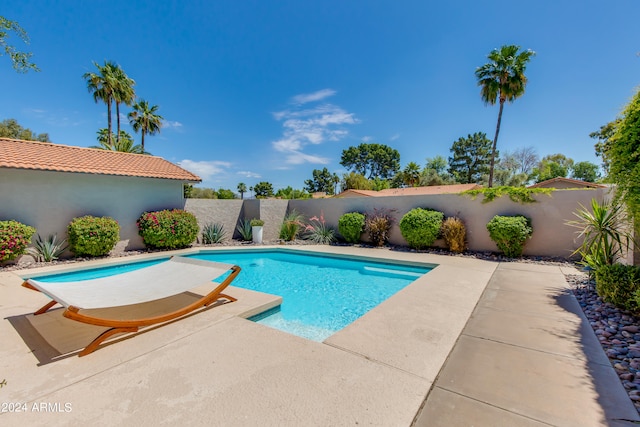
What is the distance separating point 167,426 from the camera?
1.88m

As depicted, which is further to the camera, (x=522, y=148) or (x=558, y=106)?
(x=522, y=148)

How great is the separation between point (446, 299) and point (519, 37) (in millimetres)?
17900

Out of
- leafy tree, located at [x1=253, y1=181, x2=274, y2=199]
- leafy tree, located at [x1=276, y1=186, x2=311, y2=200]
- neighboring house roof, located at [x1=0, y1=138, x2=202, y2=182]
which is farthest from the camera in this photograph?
leafy tree, located at [x1=253, y1=181, x2=274, y2=199]

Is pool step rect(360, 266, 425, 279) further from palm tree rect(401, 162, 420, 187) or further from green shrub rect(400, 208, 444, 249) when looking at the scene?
palm tree rect(401, 162, 420, 187)

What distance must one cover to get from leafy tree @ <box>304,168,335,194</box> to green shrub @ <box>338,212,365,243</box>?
45.3 m

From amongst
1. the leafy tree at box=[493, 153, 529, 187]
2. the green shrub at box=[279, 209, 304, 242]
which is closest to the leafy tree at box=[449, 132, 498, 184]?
the leafy tree at box=[493, 153, 529, 187]

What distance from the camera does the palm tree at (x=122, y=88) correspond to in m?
19.8

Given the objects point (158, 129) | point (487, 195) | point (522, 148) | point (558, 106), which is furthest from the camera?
point (522, 148)

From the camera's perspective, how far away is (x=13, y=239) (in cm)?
748

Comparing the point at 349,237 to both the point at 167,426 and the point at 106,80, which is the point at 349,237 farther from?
the point at 106,80

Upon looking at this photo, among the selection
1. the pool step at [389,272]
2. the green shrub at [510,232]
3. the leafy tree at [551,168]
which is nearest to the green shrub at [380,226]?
the pool step at [389,272]

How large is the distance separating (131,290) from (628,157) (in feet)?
23.9

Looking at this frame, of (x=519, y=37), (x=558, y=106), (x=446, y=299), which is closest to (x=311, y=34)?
(x=446, y=299)

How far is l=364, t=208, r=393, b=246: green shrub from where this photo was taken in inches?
439
